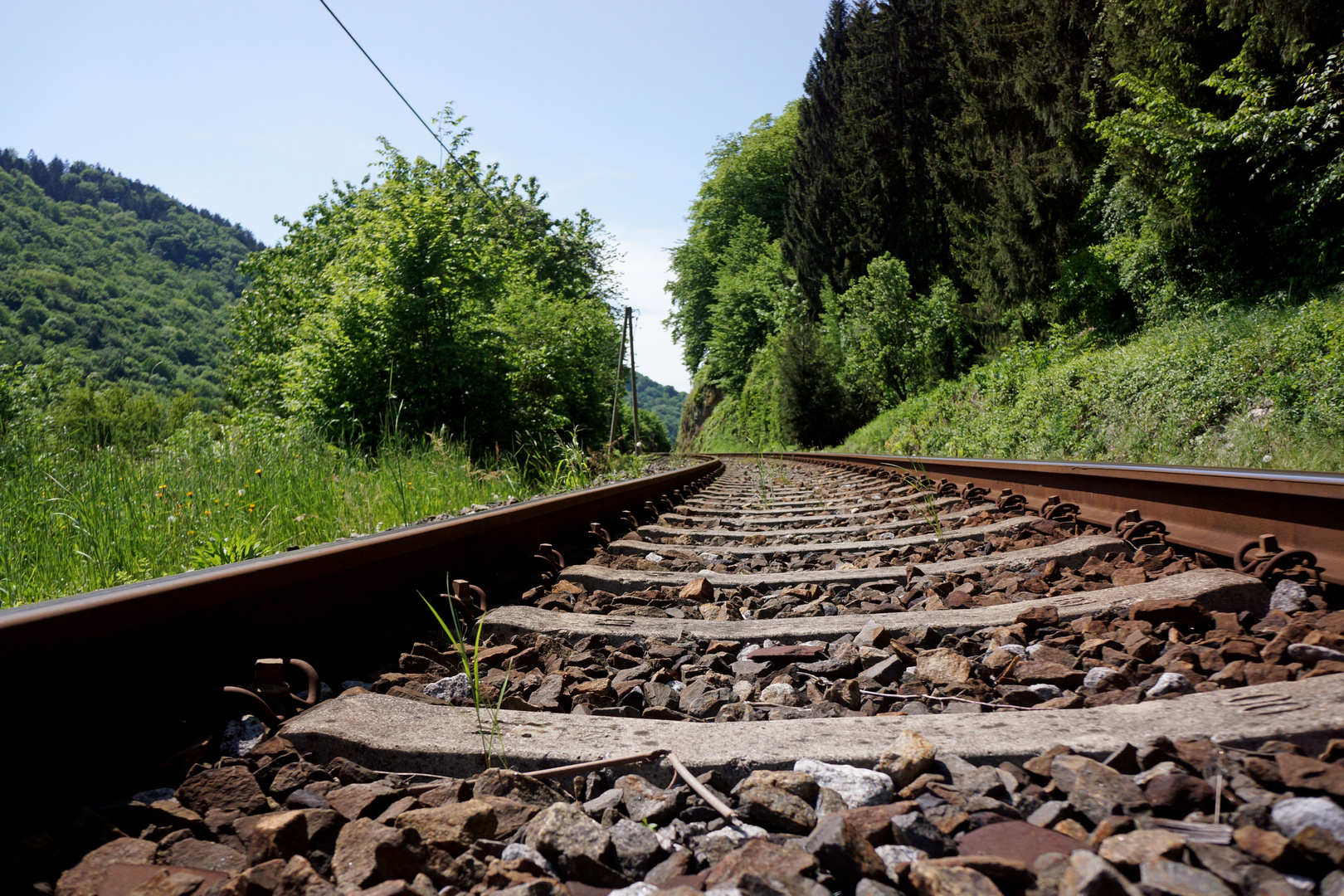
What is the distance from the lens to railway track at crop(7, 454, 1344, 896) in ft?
3.29

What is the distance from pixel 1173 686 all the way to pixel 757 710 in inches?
32.4

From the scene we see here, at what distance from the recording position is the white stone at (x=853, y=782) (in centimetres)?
115

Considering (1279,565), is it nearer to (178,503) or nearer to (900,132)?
(178,503)

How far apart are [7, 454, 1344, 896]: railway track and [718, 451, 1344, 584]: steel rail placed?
13 millimetres

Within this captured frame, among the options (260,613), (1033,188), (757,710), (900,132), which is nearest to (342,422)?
(260,613)

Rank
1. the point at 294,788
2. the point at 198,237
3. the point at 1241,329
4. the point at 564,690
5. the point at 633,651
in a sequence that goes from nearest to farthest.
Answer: the point at 294,788 → the point at 564,690 → the point at 633,651 → the point at 1241,329 → the point at 198,237

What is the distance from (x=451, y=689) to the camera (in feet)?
5.77

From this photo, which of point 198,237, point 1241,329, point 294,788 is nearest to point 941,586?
point 294,788

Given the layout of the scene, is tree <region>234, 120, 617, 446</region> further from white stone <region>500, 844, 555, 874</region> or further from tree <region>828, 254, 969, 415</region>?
tree <region>828, 254, 969, 415</region>

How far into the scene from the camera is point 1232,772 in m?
1.08

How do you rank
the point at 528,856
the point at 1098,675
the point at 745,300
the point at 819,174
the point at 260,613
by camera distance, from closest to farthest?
the point at 528,856 → the point at 1098,675 → the point at 260,613 → the point at 819,174 → the point at 745,300

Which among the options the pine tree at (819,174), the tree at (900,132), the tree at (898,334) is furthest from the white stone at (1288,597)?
the pine tree at (819,174)

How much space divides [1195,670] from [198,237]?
6056 inches

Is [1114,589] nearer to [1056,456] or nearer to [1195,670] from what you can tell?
[1195,670]
